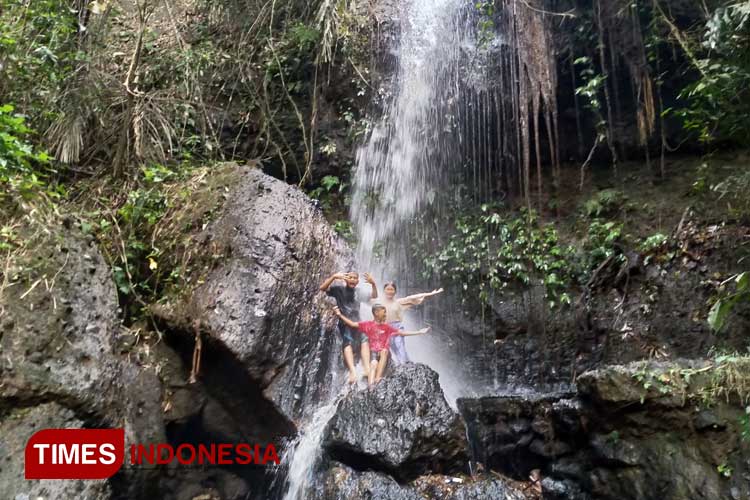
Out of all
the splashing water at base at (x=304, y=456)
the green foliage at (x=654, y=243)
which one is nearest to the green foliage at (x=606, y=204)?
the green foliage at (x=654, y=243)

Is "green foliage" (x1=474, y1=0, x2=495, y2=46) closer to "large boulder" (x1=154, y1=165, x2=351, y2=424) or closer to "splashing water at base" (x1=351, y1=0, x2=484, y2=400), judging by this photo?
"splashing water at base" (x1=351, y1=0, x2=484, y2=400)

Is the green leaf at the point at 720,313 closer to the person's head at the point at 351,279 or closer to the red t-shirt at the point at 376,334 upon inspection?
the red t-shirt at the point at 376,334

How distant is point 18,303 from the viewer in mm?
3791

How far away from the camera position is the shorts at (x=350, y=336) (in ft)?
18.4

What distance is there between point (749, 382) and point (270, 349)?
376 cm

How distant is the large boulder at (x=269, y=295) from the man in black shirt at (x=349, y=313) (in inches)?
4.7

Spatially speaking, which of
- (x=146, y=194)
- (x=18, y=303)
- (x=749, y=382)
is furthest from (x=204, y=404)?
(x=749, y=382)

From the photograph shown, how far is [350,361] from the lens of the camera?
17.9 feet

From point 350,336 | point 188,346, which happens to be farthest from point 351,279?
point 188,346

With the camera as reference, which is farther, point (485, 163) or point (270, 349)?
point (485, 163)

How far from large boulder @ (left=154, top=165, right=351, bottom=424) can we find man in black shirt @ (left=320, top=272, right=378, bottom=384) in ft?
0.39

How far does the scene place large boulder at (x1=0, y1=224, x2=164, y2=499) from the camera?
345 cm

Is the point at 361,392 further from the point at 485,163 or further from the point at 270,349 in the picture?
the point at 485,163

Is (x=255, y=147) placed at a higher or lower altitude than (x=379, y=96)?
lower
